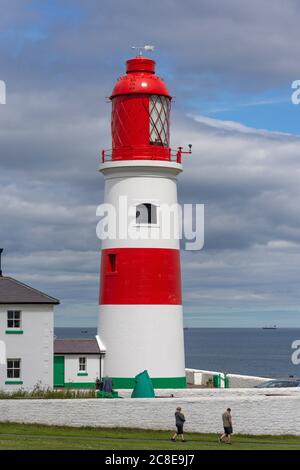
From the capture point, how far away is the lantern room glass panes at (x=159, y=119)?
41375 millimetres

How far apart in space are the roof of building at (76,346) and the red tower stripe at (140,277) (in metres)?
2.13

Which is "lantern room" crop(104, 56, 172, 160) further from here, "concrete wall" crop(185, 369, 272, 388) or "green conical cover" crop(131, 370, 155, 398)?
"concrete wall" crop(185, 369, 272, 388)

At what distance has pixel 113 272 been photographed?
135 feet

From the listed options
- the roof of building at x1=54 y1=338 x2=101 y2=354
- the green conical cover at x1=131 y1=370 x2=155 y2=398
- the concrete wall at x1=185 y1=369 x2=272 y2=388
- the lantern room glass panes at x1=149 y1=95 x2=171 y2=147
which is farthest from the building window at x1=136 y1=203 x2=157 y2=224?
the concrete wall at x1=185 y1=369 x2=272 y2=388

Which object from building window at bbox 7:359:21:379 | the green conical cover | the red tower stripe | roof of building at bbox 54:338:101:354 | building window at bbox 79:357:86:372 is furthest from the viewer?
building window at bbox 79:357:86:372

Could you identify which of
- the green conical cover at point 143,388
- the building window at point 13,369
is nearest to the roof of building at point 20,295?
the building window at point 13,369

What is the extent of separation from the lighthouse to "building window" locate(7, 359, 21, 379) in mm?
3567

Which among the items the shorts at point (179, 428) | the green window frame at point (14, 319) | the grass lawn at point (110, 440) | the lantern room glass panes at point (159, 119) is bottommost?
the grass lawn at point (110, 440)

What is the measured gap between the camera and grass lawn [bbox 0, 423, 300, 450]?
99.6 ft

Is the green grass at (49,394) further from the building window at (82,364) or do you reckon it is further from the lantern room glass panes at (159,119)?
the lantern room glass panes at (159,119)

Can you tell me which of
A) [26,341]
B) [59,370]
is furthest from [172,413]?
[59,370]

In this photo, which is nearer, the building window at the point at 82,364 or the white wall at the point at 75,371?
the white wall at the point at 75,371

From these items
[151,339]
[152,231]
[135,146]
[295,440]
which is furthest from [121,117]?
[295,440]

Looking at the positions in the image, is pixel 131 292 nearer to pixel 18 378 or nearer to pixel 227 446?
pixel 18 378
